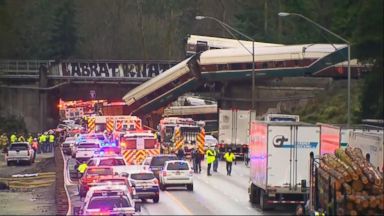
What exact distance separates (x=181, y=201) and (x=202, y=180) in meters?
10.6

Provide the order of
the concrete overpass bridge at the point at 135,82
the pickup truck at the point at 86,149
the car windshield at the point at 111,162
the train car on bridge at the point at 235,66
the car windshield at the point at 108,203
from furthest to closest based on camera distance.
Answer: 1. the concrete overpass bridge at the point at 135,82
2. the train car on bridge at the point at 235,66
3. the pickup truck at the point at 86,149
4. the car windshield at the point at 111,162
5. the car windshield at the point at 108,203

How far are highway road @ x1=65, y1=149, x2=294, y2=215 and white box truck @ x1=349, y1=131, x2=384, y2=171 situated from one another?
5.67m

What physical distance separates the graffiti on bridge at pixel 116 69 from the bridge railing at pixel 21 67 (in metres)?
2.10

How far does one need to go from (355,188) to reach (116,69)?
6809cm

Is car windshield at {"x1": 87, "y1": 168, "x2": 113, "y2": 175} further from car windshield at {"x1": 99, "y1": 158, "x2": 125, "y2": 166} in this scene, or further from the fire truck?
the fire truck

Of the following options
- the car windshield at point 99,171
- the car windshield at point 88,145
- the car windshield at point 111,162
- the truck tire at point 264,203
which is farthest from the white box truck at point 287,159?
the car windshield at point 88,145

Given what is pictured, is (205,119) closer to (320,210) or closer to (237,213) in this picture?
(237,213)

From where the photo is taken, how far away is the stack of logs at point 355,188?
Result: 19734 millimetres

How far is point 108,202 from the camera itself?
1000 inches

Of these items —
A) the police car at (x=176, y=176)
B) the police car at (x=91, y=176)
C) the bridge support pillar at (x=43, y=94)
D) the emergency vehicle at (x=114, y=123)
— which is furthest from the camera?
the bridge support pillar at (x=43, y=94)

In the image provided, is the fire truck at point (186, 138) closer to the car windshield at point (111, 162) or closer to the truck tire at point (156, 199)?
the car windshield at point (111, 162)

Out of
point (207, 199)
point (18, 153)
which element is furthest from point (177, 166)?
point (18, 153)

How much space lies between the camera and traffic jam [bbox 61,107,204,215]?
1013 inches

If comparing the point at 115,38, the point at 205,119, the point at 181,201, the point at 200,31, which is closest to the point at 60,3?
the point at 115,38
